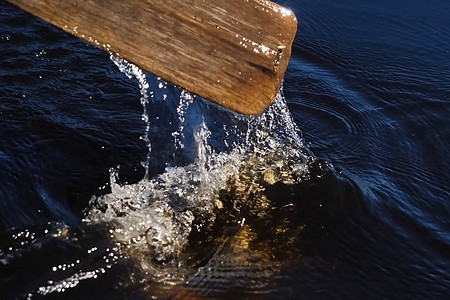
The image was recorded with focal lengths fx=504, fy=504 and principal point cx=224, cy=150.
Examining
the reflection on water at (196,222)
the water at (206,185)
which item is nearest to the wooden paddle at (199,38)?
the reflection on water at (196,222)

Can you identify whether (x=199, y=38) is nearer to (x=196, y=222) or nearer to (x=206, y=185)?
(x=196, y=222)

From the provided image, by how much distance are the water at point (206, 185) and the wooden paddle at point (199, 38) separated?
122cm

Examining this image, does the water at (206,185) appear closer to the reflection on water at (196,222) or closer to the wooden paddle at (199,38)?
the reflection on water at (196,222)

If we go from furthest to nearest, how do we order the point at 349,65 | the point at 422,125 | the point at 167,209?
1. the point at 349,65
2. the point at 422,125
3. the point at 167,209

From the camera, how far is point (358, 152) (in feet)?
13.8

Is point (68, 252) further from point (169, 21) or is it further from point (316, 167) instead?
point (316, 167)

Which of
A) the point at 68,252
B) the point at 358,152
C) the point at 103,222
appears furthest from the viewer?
the point at 358,152

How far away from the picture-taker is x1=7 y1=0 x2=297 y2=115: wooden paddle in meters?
2.24

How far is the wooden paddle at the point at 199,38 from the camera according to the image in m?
2.24

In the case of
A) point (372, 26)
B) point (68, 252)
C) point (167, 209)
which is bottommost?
point (68, 252)

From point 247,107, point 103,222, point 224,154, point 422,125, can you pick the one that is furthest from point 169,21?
point 422,125

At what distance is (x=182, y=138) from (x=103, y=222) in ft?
3.18

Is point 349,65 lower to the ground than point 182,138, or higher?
higher

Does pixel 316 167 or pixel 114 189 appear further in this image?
pixel 316 167
